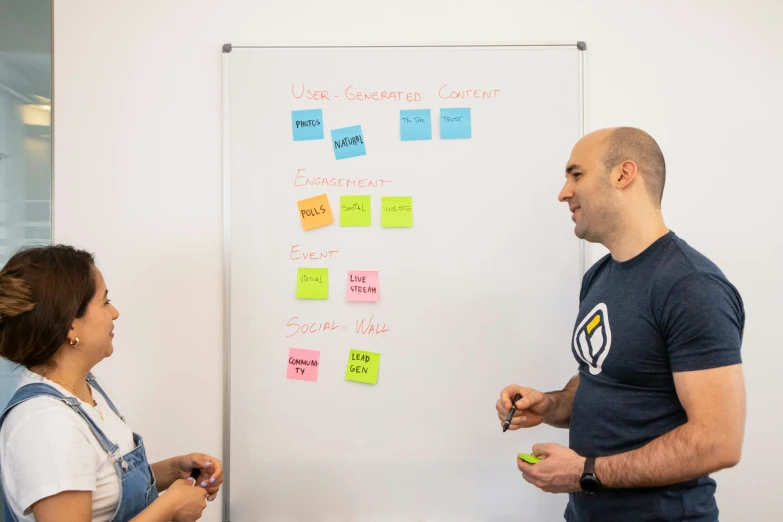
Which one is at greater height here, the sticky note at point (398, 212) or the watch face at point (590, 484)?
the sticky note at point (398, 212)

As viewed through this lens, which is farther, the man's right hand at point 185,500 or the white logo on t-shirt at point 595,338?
the white logo on t-shirt at point 595,338

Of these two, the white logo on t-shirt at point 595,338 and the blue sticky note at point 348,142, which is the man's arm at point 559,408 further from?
the blue sticky note at point 348,142

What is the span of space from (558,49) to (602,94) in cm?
21

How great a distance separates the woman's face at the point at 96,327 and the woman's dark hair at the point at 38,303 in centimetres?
2

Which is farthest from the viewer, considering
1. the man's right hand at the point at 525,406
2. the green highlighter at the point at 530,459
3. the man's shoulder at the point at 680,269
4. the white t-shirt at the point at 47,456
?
the man's right hand at the point at 525,406

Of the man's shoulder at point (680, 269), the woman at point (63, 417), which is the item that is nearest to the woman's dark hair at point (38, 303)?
the woman at point (63, 417)

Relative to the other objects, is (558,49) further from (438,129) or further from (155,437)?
(155,437)

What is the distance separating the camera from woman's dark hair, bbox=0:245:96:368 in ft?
3.40

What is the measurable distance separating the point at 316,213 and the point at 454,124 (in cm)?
53

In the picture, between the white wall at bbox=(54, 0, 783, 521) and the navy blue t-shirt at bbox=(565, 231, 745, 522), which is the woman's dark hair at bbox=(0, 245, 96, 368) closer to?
the white wall at bbox=(54, 0, 783, 521)

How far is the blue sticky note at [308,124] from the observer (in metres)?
1.74

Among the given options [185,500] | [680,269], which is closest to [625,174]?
[680,269]

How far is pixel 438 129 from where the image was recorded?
5.69ft

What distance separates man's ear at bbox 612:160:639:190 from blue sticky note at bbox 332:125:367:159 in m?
0.80
